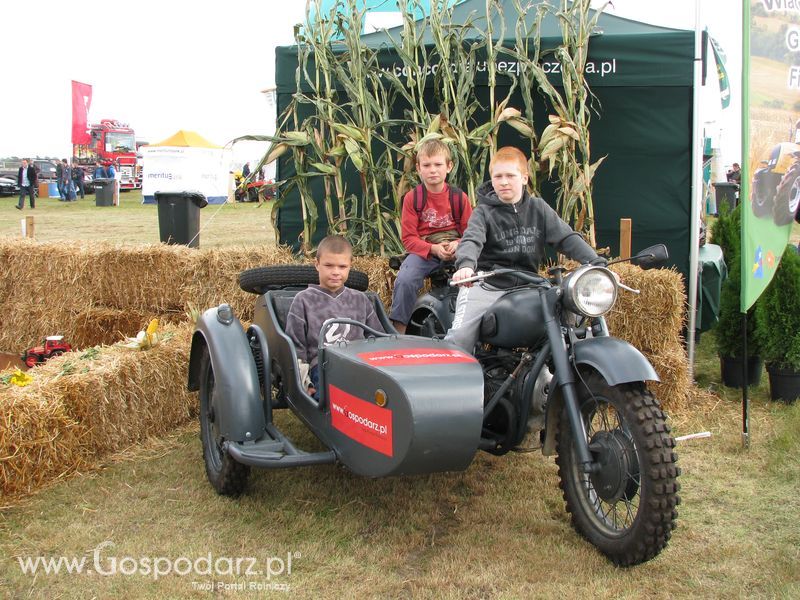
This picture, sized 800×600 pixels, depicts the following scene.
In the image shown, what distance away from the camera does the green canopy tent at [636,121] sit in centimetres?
612

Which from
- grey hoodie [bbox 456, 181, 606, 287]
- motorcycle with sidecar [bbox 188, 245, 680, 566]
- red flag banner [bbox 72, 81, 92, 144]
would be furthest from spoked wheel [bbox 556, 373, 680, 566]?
red flag banner [bbox 72, 81, 92, 144]

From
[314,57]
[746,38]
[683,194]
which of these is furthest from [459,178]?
[746,38]

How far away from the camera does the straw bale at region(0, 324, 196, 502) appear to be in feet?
12.1

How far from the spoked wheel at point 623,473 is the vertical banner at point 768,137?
1725mm

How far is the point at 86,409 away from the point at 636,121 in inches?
183

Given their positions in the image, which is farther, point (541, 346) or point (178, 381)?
point (178, 381)

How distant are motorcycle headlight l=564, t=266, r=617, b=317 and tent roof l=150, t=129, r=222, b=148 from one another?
20.1 metres

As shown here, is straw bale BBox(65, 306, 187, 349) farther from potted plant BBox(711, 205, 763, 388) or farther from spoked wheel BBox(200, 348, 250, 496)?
potted plant BBox(711, 205, 763, 388)

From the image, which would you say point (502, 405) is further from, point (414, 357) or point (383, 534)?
point (383, 534)

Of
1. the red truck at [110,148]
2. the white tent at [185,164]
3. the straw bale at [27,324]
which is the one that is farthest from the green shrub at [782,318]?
the red truck at [110,148]

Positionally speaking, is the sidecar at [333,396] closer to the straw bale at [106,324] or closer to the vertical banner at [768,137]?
the vertical banner at [768,137]

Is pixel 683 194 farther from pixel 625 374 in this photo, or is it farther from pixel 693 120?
pixel 625 374

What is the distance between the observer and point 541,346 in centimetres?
326

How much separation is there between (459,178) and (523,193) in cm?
220
